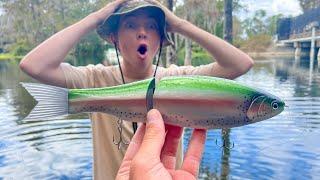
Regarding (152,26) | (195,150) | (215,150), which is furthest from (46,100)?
(215,150)

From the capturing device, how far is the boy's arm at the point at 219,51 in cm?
273

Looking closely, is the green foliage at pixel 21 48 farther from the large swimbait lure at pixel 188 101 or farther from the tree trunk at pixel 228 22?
the large swimbait lure at pixel 188 101

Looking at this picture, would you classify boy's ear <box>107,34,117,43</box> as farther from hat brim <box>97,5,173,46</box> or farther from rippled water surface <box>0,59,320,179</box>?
rippled water surface <box>0,59,320,179</box>

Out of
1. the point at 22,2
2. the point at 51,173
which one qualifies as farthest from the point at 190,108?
the point at 22,2

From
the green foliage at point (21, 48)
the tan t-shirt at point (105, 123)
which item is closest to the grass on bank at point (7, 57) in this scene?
the green foliage at point (21, 48)

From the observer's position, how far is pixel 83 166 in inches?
272

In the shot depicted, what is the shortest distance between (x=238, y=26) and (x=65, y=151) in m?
69.7

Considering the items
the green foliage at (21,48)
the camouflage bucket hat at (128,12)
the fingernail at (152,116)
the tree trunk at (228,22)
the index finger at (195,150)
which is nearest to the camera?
the fingernail at (152,116)

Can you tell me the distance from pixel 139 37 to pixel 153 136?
1.16 meters

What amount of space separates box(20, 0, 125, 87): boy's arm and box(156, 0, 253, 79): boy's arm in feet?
1.46

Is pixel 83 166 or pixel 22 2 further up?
pixel 22 2

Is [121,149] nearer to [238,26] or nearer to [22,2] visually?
[22,2]

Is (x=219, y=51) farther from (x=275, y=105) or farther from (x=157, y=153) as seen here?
(x=157, y=153)

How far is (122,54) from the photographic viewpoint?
9.34 ft
